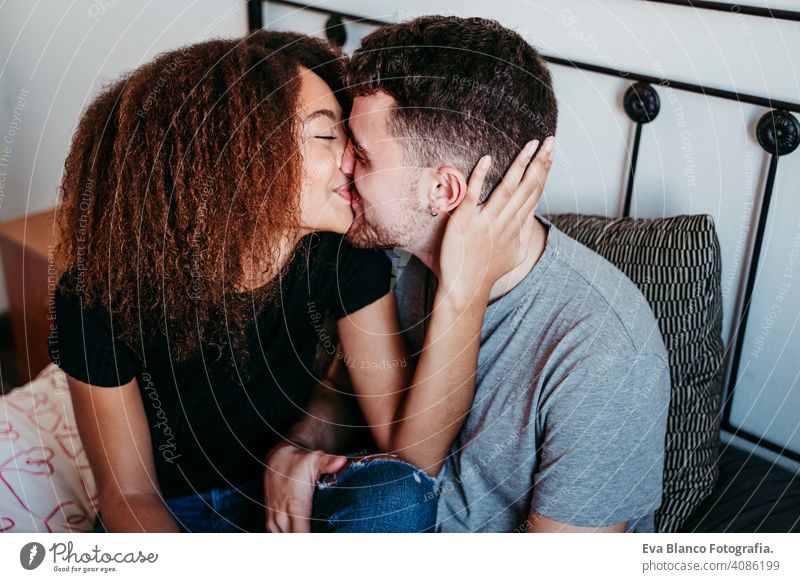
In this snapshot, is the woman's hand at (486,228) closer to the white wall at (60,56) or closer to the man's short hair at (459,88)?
the man's short hair at (459,88)

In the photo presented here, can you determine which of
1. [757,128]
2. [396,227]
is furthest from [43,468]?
[757,128]

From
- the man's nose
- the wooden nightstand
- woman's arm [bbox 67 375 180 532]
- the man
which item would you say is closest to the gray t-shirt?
the man

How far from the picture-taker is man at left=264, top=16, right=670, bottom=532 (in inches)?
28.5

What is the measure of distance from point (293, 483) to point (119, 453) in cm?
19

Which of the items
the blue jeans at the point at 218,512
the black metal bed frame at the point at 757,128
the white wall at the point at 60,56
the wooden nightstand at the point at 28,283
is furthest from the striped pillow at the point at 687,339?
the wooden nightstand at the point at 28,283

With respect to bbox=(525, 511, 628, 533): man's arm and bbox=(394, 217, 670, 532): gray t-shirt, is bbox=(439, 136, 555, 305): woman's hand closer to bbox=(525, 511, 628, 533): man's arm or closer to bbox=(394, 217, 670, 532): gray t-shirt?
bbox=(394, 217, 670, 532): gray t-shirt

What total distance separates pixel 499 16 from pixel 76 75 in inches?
26.8

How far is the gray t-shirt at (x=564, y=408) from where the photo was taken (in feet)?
2.37

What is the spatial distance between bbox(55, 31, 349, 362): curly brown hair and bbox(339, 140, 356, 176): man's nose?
0.05 metres

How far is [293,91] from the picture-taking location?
0.76 meters

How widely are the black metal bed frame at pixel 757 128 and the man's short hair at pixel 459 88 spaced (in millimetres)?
173
